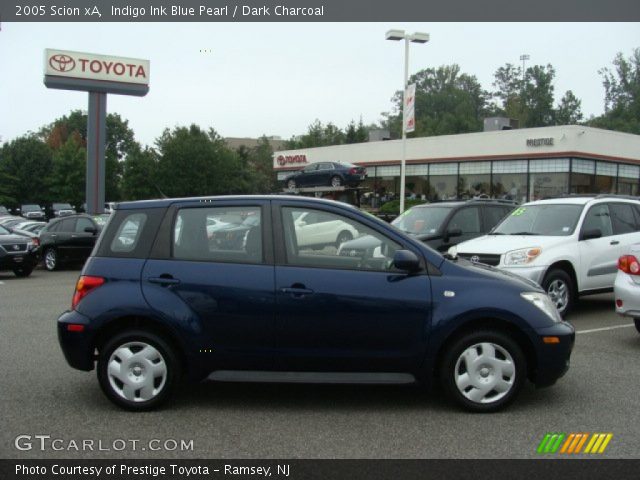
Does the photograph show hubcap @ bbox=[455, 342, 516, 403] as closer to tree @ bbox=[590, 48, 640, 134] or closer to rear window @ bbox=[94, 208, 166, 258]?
rear window @ bbox=[94, 208, 166, 258]

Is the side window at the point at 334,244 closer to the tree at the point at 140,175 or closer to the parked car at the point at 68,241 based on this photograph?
the parked car at the point at 68,241

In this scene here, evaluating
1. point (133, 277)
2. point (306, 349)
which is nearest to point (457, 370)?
point (306, 349)

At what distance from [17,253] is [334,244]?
13567 millimetres

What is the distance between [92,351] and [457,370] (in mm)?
2953

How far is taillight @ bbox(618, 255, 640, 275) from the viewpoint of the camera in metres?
7.88

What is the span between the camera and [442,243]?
40.8 ft

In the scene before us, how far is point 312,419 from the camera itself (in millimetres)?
5281

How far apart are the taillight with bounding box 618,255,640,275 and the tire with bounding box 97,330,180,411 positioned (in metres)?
5.45

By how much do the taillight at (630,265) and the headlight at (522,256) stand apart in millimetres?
1418

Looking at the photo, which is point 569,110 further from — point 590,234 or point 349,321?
point 349,321

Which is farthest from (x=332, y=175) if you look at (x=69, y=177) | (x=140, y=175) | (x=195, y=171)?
(x=69, y=177)

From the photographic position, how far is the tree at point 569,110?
314ft

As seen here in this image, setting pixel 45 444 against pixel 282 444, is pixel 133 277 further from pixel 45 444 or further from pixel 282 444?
pixel 282 444

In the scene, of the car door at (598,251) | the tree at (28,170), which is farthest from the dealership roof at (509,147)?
the tree at (28,170)
